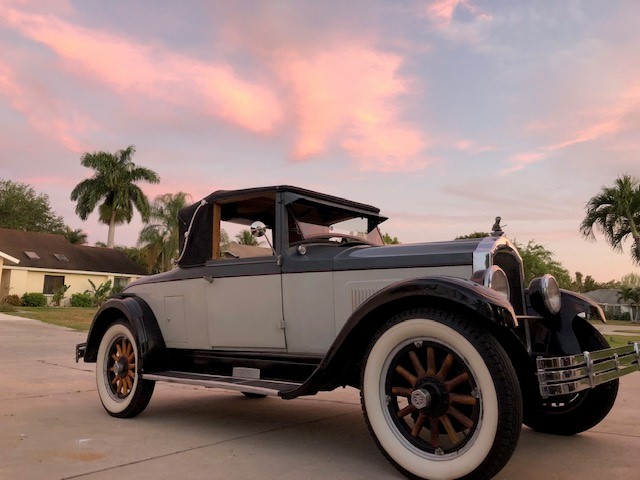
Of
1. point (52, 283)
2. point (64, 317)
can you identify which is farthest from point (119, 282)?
point (64, 317)

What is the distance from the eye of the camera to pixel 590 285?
202ft

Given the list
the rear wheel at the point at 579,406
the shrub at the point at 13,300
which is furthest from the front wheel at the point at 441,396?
the shrub at the point at 13,300

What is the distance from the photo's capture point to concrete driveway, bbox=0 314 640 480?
9.80 feet

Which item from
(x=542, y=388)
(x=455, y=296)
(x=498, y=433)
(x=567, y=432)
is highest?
(x=455, y=296)

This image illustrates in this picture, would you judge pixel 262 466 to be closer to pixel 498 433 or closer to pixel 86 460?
pixel 86 460

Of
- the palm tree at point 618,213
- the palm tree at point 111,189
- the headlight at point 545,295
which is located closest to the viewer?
the headlight at point 545,295

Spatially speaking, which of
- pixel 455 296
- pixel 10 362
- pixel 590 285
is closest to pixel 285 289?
pixel 455 296

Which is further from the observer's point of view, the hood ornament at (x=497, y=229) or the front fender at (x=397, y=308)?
the hood ornament at (x=497, y=229)

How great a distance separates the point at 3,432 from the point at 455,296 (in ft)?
11.7

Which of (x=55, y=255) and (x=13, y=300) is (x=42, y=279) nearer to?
(x=55, y=255)

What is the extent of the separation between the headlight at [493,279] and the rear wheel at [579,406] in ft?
3.20

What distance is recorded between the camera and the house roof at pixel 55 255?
110 ft

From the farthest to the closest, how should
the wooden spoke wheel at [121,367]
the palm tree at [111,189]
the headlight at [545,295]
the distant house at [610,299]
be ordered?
the palm tree at [111,189]
the distant house at [610,299]
the wooden spoke wheel at [121,367]
the headlight at [545,295]

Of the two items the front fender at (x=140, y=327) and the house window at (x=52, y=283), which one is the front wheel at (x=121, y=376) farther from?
the house window at (x=52, y=283)
